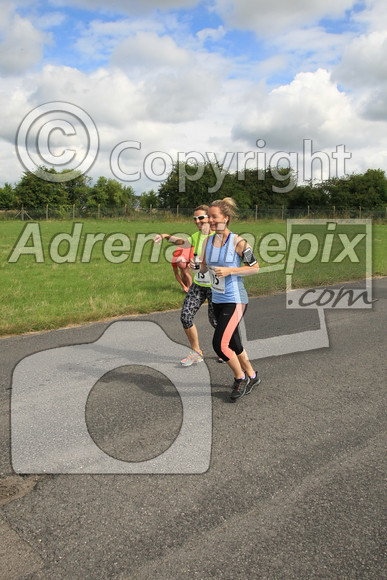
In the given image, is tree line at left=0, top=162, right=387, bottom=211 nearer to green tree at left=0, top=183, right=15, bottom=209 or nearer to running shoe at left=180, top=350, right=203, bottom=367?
green tree at left=0, top=183, right=15, bottom=209

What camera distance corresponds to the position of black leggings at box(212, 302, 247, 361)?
202 inches

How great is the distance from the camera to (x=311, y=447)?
4133 mm

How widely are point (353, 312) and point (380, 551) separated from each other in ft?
24.3

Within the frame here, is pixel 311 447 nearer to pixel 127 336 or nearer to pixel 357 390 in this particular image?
pixel 357 390

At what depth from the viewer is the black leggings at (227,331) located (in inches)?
202

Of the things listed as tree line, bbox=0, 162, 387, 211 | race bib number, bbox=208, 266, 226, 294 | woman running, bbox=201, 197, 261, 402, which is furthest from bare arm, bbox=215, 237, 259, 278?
tree line, bbox=0, 162, 387, 211

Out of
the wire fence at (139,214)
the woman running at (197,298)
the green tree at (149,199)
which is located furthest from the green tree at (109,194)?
the woman running at (197,298)

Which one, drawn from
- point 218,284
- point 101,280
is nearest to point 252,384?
point 218,284

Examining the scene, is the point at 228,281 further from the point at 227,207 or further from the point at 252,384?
the point at 252,384

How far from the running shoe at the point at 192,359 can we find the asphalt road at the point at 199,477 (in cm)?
16

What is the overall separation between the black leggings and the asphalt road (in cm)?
53

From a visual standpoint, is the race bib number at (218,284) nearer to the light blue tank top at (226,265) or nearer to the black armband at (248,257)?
the light blue tank top at (226,265)

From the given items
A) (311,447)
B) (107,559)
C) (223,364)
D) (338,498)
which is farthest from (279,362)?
(107,559)

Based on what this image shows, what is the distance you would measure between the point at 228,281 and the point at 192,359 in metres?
1.52
